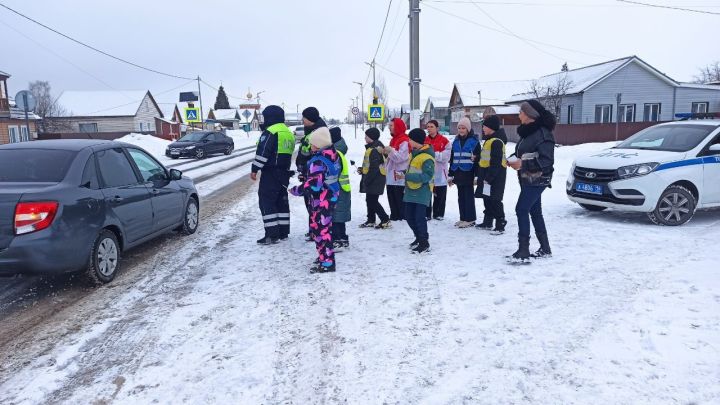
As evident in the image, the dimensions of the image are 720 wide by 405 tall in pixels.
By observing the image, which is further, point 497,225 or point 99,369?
point 497,225

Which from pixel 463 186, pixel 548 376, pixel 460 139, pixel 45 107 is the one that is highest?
pixel 45 107

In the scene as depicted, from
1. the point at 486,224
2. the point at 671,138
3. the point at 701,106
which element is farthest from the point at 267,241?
the point at 701,106

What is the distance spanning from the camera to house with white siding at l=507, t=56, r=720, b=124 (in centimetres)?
3256

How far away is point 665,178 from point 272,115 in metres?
5.94

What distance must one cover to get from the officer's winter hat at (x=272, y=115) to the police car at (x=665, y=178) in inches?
200

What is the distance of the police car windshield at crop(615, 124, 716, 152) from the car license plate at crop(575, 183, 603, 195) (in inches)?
50.2

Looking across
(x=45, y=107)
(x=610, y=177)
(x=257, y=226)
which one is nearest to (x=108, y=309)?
(x=257, y=226)

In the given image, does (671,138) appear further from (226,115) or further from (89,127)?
(226,115)

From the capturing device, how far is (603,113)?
109 ft

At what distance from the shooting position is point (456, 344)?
3777 mm

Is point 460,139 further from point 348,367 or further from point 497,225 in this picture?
point 348,367

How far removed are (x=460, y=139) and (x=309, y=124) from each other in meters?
2.53

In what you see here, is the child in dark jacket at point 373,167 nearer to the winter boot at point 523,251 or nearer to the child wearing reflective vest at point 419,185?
the child wearing reflective vest at point 419,185

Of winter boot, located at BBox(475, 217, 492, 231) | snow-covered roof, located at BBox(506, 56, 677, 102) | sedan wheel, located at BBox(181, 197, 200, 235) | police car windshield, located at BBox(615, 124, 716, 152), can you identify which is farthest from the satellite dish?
snow-covered roof, located at BBox(506, 56, 677, 102)
